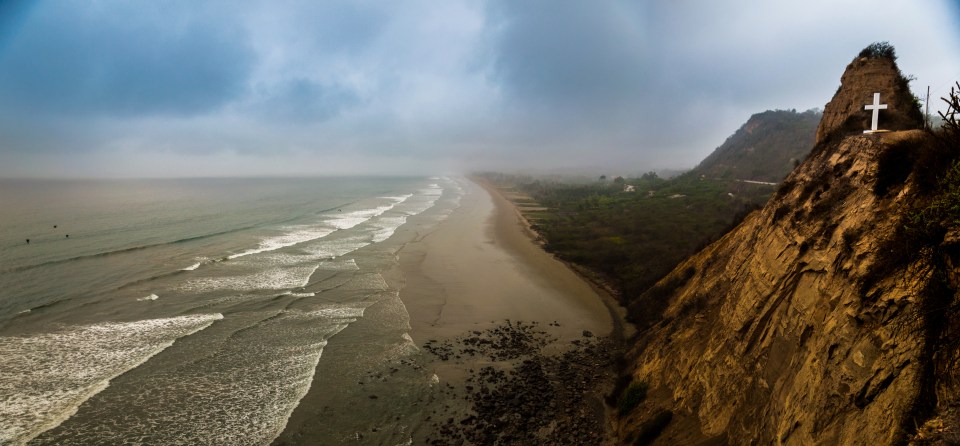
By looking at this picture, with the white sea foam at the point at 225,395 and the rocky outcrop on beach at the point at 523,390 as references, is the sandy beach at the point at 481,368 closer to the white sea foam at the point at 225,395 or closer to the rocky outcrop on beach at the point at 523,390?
the rocky outcrop on beach at the point at 523,390

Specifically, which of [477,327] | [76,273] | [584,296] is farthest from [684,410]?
[76,273]

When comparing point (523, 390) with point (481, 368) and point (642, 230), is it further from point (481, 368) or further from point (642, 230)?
point (642, 230)

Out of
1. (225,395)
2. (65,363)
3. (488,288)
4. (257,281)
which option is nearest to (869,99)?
(488,288)

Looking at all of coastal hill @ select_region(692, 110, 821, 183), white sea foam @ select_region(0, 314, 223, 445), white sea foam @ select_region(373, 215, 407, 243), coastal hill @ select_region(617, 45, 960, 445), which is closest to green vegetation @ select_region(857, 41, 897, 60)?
coastal hill @ select_region(617, 45, 960, 445)

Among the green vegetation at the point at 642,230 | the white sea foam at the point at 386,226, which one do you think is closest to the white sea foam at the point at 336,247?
the white sea foam at the point at 386,226

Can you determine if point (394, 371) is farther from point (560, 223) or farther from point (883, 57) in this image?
point (560, 223)
